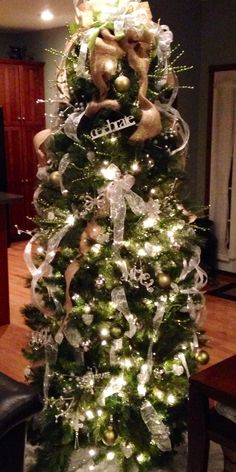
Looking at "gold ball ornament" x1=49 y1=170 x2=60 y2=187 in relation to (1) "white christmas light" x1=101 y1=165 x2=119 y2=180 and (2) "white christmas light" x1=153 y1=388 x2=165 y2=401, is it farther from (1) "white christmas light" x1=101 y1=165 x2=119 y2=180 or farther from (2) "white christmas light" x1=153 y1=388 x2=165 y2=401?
(2) "white christmas light" x1=153 y1=388 x2=165 y2=401

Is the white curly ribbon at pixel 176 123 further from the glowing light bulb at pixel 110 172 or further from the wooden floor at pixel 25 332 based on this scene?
the wooden floor at pixel 25 332

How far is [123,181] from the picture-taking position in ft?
6.25

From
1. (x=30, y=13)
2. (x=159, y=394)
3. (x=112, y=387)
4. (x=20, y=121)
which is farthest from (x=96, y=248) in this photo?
(x=20, y=121)

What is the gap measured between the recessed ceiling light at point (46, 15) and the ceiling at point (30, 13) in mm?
48

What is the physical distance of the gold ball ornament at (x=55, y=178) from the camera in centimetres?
201

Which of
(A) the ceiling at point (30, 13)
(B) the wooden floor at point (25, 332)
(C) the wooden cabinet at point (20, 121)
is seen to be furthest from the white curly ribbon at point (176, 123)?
(C) the wooden cabinet at point (20, 121)

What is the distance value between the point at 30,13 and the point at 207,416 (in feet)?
16.6

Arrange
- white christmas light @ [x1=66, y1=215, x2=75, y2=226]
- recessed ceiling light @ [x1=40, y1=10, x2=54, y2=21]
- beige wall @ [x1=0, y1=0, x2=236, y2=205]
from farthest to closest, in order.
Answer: recessed ceiling light @ [x1=40, y1=10, x2=54, y2=21] < beige wall @ [x1=0, y1=0, x2=236, y2=205] < white christmas light @ [x1=66, y1=215, x2=75, y2=226]

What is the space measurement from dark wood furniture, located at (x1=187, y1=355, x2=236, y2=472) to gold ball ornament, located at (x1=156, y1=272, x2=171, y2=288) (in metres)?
0.41

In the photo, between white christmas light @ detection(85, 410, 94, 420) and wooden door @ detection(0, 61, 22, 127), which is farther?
wooden door @ detection(0, 61, 22, 127)

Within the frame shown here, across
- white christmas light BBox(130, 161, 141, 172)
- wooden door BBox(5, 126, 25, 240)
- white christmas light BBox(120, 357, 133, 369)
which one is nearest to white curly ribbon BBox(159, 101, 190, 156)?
white christmas light BBox(130, 161, 141, 172)

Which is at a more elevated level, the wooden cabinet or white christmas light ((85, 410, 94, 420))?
the wooden cabinet

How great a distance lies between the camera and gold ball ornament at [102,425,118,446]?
202 centimetres

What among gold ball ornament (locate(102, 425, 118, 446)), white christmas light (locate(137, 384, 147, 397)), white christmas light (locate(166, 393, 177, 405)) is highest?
white christmas light (locate(137, 384, 147, 397))
